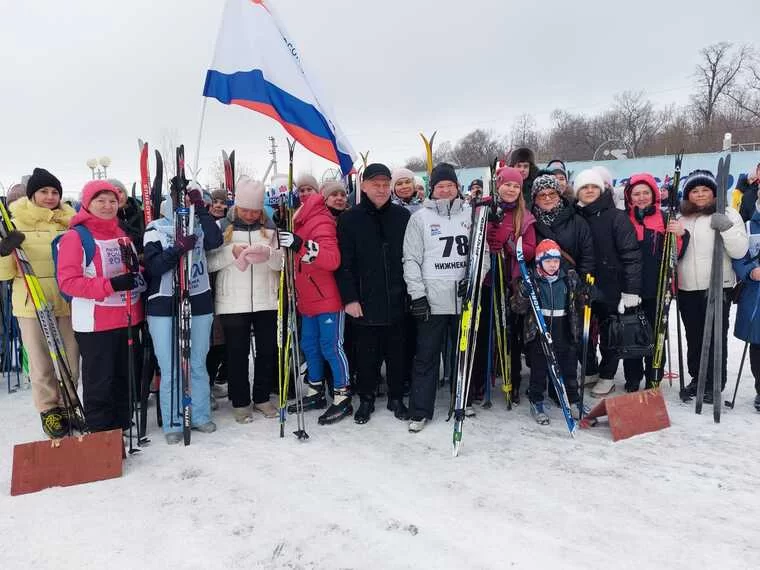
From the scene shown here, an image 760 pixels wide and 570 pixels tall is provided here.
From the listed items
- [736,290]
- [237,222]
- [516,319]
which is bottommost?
[516,319]

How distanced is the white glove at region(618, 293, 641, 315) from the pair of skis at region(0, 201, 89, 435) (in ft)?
14.9

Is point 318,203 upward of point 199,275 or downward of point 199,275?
upward

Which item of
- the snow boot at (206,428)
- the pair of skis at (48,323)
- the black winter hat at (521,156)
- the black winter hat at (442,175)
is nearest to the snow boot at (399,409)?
the snow boot at (206,428)

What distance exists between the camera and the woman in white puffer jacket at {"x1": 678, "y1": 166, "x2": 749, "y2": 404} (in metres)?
4.23

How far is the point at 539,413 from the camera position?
419cm

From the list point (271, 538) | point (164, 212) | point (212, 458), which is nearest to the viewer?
point (271, 538)

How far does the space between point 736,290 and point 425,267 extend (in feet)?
9.65

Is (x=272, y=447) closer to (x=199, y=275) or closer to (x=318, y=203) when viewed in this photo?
(x=199, y=275)

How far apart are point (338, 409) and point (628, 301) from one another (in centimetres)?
276

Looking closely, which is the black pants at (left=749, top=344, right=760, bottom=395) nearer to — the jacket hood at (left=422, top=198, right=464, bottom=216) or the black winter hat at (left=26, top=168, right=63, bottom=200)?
the jacket hood at (left=422, top=198, right=464, bottom=216)

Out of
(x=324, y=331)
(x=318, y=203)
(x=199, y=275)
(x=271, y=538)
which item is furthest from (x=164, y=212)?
(x=271, y=538)

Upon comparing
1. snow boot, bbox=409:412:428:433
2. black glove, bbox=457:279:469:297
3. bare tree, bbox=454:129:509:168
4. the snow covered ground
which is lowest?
the snow covered ground

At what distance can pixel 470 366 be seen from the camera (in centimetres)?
399

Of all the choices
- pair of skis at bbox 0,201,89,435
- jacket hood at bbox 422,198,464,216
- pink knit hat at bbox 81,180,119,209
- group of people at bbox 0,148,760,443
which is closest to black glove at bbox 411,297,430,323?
group of people at bbox 0,148,760,443
